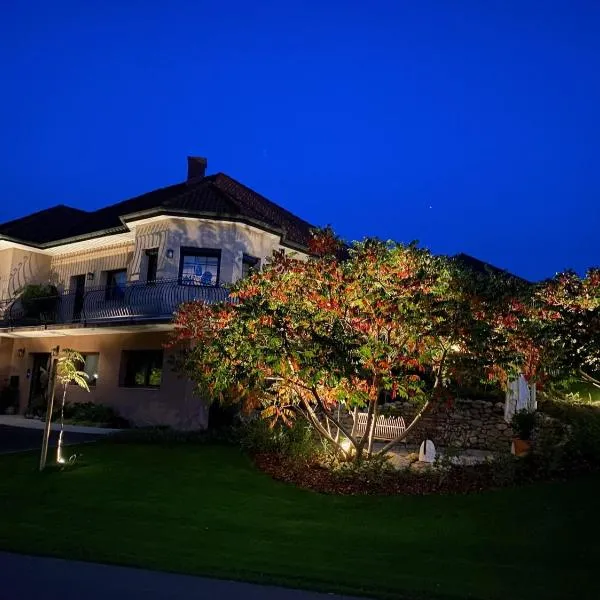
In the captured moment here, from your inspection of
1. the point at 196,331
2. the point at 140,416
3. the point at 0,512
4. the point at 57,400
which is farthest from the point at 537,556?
the point at 57,400

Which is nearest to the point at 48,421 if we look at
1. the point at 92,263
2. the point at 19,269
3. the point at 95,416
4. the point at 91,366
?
the point at 95,416

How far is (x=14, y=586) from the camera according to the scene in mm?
5547

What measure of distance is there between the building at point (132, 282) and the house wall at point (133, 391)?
0.03 m

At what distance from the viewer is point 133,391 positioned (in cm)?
2023

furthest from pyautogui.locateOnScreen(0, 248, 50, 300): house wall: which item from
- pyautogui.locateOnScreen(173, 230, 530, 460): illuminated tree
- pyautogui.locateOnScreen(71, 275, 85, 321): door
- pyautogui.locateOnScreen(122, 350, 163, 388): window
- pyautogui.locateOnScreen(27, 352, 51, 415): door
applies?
pyautogui.locateOnScreen(173, 230, 530, 460): illuminated tree

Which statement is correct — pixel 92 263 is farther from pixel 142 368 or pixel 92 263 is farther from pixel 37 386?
pixel 142 368

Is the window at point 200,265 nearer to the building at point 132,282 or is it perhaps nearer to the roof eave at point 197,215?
the building at point 132,282

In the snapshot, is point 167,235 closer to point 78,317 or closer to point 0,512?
point 78,317

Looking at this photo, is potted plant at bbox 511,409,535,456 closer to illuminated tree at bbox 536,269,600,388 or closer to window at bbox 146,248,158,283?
illuminated tree at bbox 536,269,600,388

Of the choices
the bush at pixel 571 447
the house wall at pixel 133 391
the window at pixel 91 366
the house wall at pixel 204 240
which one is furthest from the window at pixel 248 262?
the bush at pixel 571 447

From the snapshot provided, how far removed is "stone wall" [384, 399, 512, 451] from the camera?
16594 millimetres

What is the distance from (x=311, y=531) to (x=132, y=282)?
13.6 metres

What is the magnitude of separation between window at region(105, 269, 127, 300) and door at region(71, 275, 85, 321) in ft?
2.96

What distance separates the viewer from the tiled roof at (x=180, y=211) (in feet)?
65.7
